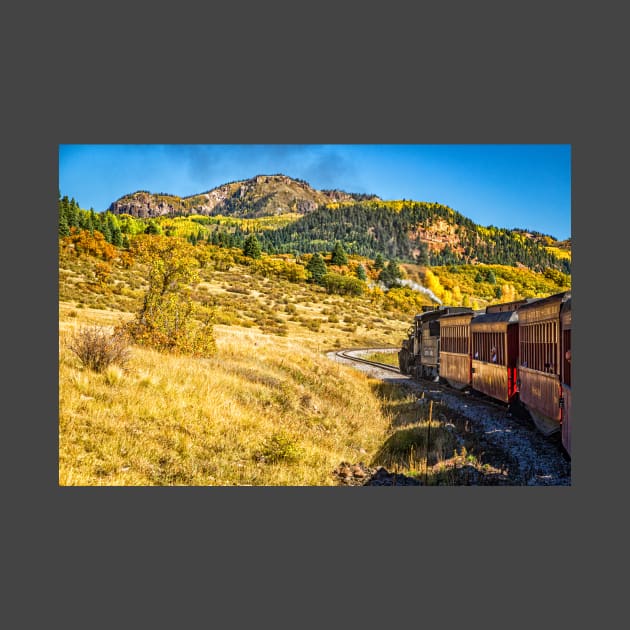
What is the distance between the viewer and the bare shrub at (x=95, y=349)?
1227cm

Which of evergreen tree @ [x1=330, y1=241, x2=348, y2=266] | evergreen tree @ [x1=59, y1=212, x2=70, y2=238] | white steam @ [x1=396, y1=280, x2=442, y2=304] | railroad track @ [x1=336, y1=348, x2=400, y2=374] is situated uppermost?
evergreen tree @ [x1=59, y1=212, x2=70, y2=238]

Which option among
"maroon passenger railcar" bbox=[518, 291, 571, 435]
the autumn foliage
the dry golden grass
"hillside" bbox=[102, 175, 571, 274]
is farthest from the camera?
"hillside" bbox=[102, 175, 571, 274]

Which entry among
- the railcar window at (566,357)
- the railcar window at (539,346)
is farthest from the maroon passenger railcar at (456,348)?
the railcar window at (566,357)

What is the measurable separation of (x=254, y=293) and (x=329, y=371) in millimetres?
2457

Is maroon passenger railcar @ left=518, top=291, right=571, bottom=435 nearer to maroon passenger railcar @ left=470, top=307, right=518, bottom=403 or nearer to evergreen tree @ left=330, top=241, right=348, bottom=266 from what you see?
maroon passenger railcar @ left=470, top=307, right=518, bottom=403

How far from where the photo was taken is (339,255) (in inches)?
557

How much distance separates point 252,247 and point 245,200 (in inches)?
40.4

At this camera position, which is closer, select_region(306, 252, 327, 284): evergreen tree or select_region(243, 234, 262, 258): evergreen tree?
select_region(243, 234, 262, 258): evergreen tree

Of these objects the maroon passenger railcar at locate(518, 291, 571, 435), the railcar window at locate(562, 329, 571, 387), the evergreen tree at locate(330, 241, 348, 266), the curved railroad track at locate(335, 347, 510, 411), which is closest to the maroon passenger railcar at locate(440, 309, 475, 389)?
the curved railroad track at locate(335, 347, 510, 411)

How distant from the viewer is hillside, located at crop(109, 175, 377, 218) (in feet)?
43.5

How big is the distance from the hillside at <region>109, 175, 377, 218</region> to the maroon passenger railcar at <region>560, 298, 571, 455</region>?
4.84 m

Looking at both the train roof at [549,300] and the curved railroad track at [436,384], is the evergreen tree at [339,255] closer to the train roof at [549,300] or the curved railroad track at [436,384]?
the curved railroad track at [436,384]

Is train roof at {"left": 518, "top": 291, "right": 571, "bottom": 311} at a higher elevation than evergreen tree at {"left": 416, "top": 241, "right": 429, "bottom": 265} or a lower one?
lower

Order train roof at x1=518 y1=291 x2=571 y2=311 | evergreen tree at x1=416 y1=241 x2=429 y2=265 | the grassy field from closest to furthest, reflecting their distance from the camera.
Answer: the grassy field < train roof at x1=518 y1=291 x2=571 y2=311 < evergreen tree at x1=416 y1=241 x2=429 y2=265
